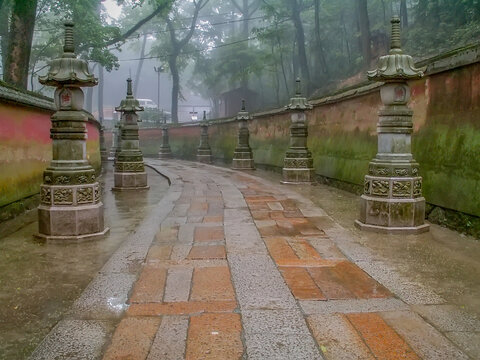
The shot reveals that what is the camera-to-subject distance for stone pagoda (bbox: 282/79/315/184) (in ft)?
35.6

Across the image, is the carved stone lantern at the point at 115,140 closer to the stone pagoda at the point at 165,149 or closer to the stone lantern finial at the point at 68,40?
the stone pagoda at the point at 165,149

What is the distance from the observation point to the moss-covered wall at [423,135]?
5469 millimetres

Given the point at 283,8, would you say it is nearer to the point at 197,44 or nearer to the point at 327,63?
the point at 327,63

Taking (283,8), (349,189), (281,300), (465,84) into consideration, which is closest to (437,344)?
(281,300)

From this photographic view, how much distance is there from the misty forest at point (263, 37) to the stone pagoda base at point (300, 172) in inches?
265

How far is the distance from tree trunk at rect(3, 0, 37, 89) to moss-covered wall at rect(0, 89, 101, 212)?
526cm

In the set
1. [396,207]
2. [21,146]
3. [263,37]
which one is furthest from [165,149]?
[396,207]

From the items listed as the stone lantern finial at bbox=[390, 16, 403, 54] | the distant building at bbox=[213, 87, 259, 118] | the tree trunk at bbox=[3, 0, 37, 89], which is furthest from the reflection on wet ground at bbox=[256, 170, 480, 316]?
the distant building at bbox=[213, 87, 259, 118]

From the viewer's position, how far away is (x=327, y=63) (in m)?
28.6

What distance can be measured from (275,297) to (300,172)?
25.2ft

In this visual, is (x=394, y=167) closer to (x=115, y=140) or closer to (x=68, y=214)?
(x=68, y=214)

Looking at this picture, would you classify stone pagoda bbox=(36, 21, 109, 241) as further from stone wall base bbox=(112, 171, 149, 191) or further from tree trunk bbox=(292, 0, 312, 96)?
tree trunk bbox=(292, 0, 312, 96)

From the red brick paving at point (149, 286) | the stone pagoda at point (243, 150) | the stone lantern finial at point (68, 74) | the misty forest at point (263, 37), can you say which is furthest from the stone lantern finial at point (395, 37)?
the stone pagoda at point (243, 150)

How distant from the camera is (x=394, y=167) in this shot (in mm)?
5547
